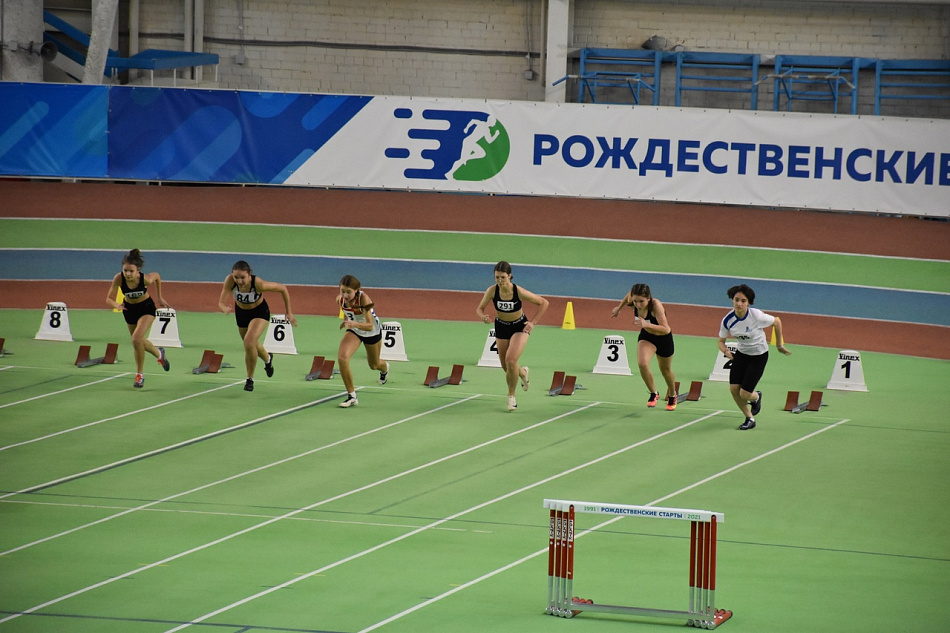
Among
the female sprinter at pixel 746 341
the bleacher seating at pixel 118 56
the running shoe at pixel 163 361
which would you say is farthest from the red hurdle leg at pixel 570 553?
the bleacher seating at pixel 118 56

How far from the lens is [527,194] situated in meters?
23.0

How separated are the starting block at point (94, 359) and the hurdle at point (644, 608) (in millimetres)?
11107

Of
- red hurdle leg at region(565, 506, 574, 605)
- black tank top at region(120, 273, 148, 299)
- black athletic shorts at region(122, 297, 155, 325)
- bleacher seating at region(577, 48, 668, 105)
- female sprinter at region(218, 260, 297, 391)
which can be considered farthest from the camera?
bleacher seating at region(577, 48, 668, 105)

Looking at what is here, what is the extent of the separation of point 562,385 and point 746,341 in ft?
11.0

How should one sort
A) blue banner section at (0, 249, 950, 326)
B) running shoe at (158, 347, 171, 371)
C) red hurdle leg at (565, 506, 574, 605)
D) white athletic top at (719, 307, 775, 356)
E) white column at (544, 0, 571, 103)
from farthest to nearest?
white column at (544, 0, 571, 103)
blue banner section at (0, 249, 950, 326)
running shoe at (158, 347, 171, 371)
white athletic top at (719, 307, 775, 356)
red hurdle leg at (565, 506, 574, 605)

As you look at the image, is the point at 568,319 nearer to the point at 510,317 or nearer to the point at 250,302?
the point at 510,317

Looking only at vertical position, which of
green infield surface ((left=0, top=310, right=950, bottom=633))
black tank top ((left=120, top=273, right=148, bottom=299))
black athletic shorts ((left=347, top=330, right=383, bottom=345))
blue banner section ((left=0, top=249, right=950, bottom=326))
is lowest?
green infield surface ((left=0, top=310, right=950, bottom=633))

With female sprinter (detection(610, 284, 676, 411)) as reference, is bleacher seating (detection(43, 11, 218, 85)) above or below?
above

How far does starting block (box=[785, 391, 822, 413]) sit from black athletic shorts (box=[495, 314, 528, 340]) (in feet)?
12.3

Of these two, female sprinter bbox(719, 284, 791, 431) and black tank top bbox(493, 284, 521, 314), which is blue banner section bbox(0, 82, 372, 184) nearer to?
black tank top bbox(493, 284, 521, 314)

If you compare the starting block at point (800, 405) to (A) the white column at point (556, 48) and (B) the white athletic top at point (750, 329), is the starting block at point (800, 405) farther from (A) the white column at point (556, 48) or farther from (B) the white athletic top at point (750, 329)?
(A) the white column at point (556, 48)

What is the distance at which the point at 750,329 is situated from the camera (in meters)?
15.0

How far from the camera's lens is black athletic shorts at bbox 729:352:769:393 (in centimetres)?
1511

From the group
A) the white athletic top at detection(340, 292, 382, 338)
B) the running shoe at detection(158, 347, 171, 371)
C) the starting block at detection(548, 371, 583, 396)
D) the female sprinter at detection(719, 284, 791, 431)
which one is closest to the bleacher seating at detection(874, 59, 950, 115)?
the starting block at detection(548, 371, 583, 396)
